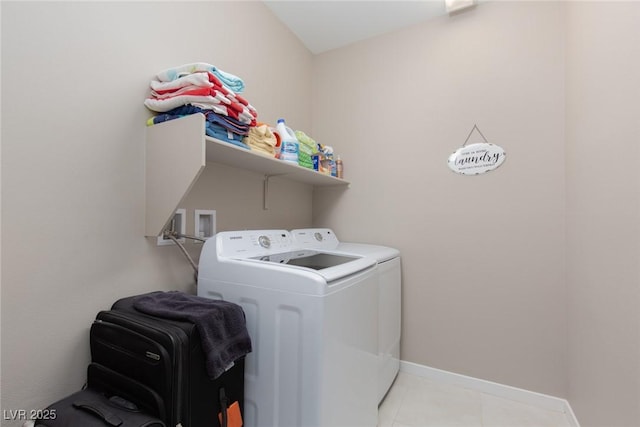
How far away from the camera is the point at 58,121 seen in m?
0.98

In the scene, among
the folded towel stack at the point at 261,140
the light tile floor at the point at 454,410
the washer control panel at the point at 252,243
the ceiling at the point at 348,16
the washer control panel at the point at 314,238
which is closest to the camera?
the washer control panel at the point at 252,243

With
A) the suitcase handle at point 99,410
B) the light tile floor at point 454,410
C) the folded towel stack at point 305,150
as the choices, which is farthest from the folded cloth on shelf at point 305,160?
the light tile floor at point 454,410

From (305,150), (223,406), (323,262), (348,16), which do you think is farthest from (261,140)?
(348,16)

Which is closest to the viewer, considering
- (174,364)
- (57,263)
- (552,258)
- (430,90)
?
(174,364)

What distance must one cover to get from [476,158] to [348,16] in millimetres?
1462

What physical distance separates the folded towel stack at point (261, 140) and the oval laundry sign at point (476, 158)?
133 cm

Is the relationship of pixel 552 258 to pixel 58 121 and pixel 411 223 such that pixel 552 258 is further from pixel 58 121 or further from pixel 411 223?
pixel 58 121

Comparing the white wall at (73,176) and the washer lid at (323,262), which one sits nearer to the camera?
the white wall at (73,176)

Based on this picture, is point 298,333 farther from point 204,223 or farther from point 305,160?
point 305,160

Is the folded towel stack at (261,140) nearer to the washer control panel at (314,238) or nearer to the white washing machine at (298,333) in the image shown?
the white washing machine at (298,333)

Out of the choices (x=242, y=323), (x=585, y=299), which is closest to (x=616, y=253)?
(x=585, y=299)

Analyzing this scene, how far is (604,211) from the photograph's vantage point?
3.96 ft

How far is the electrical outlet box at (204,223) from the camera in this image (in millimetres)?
1484

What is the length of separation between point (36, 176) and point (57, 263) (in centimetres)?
31
